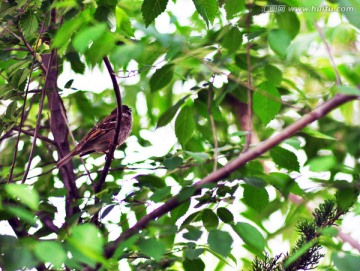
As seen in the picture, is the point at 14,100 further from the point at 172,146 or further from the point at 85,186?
the point at 172,146

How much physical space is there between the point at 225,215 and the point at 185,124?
3.33 feet

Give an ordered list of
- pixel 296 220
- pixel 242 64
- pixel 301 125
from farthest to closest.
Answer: pixel 242 64
pixel 296 220
pixel 301 125

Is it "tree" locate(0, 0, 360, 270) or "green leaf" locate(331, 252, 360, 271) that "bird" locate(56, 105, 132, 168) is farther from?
"green leaf" locate(331, 252, 360, 271)

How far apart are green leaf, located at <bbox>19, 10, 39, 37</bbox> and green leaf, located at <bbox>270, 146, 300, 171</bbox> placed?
1372 millimetres

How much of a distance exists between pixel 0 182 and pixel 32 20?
85 centimetres

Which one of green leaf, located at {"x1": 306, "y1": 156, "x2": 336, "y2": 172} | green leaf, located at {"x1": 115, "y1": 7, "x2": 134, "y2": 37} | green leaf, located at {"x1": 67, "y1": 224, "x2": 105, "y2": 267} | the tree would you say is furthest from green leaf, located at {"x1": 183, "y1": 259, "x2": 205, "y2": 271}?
green leaf, located at {"x1": 115, "y1": 7, "x2": 134, "y2": 37}

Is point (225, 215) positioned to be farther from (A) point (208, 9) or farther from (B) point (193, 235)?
(A) point (208, 9)

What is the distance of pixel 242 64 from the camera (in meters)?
3.09

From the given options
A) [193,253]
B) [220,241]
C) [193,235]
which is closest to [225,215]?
[193,253]

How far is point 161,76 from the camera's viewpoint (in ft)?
9.27

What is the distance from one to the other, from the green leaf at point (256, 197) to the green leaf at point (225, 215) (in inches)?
9.7

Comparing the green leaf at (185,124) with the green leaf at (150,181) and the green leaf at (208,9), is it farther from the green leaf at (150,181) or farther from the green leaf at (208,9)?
the green leaf at (208,9)

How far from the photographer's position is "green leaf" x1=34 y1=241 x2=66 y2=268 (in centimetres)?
171

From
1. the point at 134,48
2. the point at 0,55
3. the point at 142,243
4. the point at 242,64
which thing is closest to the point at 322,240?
the point at 142,243
